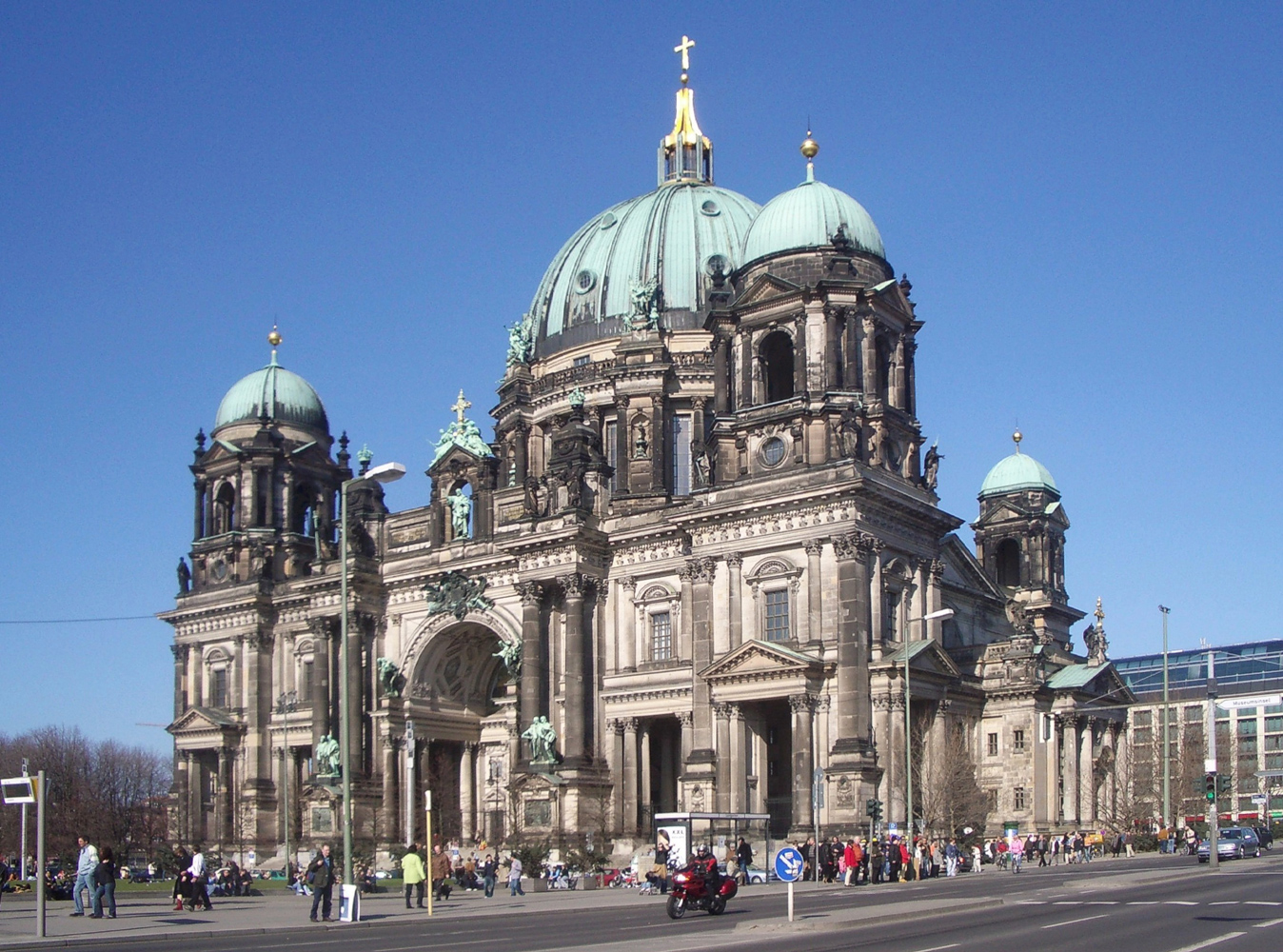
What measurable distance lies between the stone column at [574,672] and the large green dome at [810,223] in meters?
16.2

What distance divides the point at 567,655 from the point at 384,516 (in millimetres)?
17268

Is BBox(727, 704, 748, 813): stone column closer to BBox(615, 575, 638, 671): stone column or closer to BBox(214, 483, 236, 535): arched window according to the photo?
BBox(615, 575, 638, 671): stone column

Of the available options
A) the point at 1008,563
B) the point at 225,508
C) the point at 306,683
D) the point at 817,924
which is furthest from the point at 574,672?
the point at 817,924

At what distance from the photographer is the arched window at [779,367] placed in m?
65.6

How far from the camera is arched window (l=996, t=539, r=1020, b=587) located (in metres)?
88.8

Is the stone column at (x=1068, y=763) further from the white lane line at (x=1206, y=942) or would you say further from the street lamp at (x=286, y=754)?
the white lane line at (x=1206, y=942)

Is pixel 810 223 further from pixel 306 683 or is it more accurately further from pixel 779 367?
pixel 306 683

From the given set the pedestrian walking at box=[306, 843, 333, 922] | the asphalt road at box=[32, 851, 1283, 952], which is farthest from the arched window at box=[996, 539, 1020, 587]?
the pedestrian walking at box=[306, 843, 333, 922]

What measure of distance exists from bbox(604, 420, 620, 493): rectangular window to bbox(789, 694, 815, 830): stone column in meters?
20.2

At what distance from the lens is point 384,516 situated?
80250 millimetres

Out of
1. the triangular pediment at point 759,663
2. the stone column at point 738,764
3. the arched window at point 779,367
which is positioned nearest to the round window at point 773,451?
the arched window at point 779,367

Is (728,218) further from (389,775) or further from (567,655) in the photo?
(389,775)

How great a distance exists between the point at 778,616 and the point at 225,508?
3886 centimetres

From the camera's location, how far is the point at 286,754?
255 ft
